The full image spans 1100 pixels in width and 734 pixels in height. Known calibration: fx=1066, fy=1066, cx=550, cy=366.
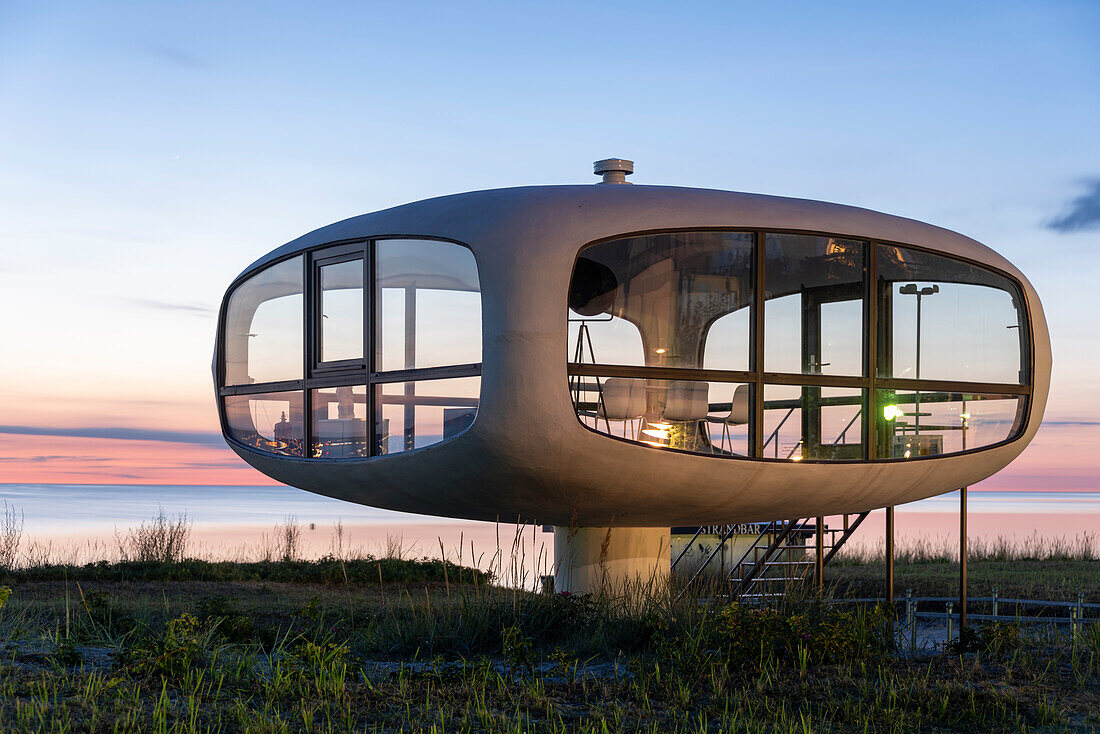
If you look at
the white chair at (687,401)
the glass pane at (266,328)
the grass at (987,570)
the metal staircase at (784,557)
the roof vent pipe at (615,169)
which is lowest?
the grass at (987,570)

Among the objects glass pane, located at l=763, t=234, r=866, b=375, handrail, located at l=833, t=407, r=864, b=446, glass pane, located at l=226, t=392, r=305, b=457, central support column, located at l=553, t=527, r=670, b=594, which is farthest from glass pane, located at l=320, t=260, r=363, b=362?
handrail, located at l=833, t=407, r=864, b=446

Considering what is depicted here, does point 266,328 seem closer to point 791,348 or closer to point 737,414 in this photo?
point 737,414

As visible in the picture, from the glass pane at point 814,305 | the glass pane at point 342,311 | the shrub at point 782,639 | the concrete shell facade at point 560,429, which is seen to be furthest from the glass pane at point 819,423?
the glass pane at point 342,311

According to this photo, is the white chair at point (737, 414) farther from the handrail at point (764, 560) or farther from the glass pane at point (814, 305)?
the handrail at point (764, 560)

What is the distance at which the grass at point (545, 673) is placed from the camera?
5285 millimetres

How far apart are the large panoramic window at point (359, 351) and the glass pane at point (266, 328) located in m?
0.01

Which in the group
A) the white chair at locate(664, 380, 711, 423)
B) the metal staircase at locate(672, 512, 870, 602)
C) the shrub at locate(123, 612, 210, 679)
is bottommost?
the metal staircase at locate(672, 512, 870, 602)

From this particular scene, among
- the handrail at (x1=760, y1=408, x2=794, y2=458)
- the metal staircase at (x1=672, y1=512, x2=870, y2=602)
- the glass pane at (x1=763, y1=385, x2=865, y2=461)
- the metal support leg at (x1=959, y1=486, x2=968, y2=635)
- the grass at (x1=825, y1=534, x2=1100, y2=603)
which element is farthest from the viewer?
the grass at (x1=825, y1=534, x2=1100, y2=603)

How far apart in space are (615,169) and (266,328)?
349cm

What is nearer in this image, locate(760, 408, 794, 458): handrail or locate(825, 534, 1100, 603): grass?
locate(760, 408, 794, 458): handrail

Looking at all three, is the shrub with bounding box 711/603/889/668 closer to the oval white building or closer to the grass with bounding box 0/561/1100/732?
the grass with bounding box 0/561/1100/732

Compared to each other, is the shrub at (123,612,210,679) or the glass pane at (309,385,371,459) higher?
the glass pane at (309,385,371,459)

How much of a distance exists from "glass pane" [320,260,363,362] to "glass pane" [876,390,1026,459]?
14.8ft

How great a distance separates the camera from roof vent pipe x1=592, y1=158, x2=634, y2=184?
31.9ft
